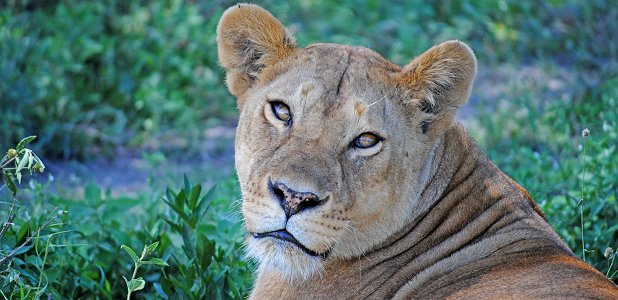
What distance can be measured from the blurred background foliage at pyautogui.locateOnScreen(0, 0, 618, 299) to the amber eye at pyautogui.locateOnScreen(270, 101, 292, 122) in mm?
763

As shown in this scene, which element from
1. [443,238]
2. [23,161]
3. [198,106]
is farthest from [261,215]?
[198,106]

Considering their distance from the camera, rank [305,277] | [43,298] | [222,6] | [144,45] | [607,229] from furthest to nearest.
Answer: [222,6]
[144,45]
[607,229]
[43,298]
[305,277]

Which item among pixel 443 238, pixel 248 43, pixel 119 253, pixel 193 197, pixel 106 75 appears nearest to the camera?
pixel 443 238

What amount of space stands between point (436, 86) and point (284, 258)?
36.7 inches

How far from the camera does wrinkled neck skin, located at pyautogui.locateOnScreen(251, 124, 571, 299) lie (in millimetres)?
3805

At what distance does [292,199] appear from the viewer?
11.7ft

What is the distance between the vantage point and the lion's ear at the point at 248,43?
4188 millimetres

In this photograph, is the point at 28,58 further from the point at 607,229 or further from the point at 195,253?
the point at 607,229

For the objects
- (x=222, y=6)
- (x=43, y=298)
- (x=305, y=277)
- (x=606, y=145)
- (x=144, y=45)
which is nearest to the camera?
(x=305, y=277)

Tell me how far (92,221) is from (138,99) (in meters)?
2.75

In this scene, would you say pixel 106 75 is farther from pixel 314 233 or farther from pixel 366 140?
pixel 314 233

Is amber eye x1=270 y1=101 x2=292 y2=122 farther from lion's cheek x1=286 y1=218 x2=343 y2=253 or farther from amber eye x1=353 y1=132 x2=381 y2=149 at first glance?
lion's cheek x1=286 y1=218 x2=343 y2=253

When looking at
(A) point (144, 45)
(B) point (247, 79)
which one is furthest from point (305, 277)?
(A) point (144, 45)

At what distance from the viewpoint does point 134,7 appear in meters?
8.36
